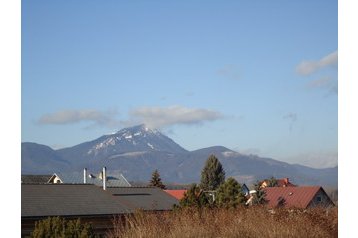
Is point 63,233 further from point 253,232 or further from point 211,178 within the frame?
point 211,178

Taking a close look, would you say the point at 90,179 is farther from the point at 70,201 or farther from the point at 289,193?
the point at 70,201

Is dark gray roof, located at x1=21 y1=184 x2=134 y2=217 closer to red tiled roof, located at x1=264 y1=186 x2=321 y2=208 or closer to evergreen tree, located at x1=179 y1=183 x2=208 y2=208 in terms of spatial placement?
evergreen tree, located at x1=179 y1=183 x2=208 y2=208

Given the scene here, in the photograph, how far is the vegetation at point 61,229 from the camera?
5.77 m

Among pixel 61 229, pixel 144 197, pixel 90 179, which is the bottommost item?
pixel 144 197

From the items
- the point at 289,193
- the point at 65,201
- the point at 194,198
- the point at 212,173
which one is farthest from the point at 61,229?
the point at 212,173

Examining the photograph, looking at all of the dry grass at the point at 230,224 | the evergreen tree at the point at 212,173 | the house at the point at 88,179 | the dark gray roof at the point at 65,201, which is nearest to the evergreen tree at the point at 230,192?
the dark gray roof at the point at 65,201

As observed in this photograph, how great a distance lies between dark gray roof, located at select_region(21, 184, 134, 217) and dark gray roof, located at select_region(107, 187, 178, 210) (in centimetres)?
110

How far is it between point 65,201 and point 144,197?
5165mm

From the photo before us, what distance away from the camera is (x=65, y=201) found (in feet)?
50.1

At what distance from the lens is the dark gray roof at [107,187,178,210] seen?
18.5 meters

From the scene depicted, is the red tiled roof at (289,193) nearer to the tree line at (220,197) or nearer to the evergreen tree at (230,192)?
the tree line at (220,197)
